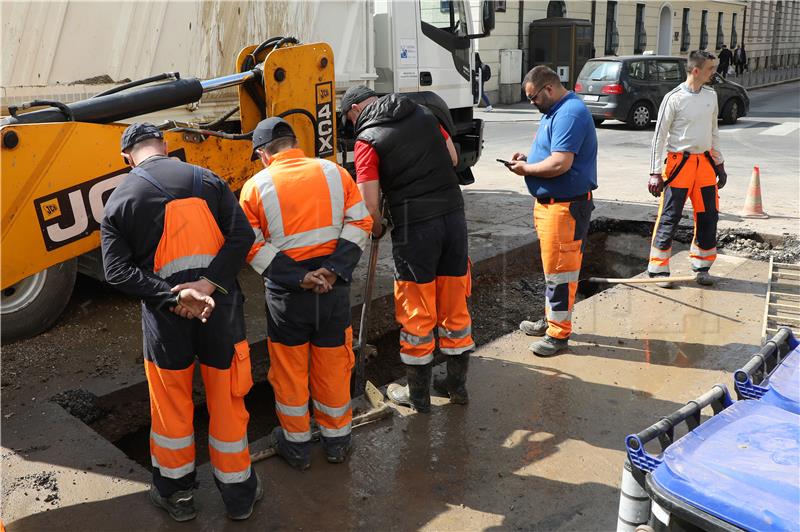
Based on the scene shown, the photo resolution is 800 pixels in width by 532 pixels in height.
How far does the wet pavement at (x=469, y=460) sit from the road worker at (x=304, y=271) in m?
0.28

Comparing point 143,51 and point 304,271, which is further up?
point 143,51

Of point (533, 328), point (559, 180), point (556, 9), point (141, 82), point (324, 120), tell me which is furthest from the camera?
point (556, 9)

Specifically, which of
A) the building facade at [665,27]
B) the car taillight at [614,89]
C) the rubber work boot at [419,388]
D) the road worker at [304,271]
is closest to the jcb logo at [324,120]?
the road worker at [304,271]

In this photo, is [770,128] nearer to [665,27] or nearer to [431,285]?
[431,285]

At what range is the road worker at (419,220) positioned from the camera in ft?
12.8

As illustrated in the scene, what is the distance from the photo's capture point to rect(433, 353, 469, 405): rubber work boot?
420cm

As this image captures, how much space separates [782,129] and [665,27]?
21.0 metres

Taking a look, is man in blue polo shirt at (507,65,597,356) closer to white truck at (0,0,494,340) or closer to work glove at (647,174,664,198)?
white truck at (0,0,494,340)

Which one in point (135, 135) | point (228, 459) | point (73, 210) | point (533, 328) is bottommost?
point (533, 328)

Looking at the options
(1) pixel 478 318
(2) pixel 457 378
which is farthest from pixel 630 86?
(2) pixel 457 378

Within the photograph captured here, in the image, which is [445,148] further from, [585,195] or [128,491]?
[128,491]

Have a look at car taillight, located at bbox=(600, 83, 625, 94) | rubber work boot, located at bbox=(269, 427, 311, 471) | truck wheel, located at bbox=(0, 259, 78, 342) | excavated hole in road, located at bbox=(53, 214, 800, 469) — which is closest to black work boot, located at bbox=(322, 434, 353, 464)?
rubber work boot, located at bbox=(269, 427, 311, 471)

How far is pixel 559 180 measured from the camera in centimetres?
470

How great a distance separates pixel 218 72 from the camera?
554cm
